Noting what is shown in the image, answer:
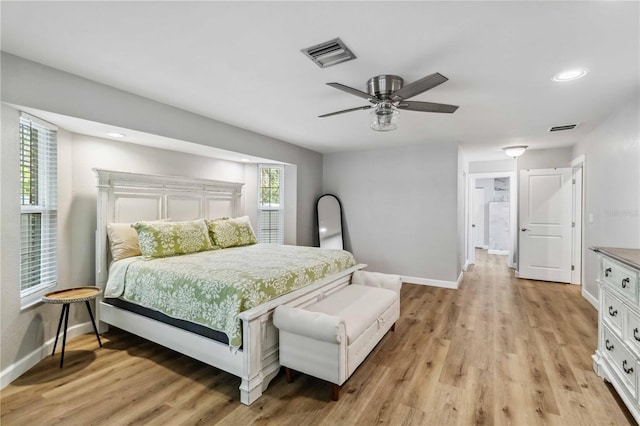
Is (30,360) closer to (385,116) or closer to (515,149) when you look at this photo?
(385,116)

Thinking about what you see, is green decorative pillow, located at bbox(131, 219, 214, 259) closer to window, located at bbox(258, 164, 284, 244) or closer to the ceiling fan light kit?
window, located at bbox(258, 164, 284, 244)

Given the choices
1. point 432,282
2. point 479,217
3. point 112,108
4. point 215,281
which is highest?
point 112,108

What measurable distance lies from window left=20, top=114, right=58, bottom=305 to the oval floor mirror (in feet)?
12.8

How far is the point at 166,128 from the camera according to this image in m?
3.11

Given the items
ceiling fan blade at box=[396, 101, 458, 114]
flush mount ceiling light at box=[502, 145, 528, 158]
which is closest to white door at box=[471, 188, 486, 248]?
flush mount ceiling light at box=[502, 145, 528, 158]

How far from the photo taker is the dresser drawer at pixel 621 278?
1805 millimetres

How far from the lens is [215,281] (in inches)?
87.6

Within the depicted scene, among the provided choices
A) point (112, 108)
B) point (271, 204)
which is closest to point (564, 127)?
point (271, 204)

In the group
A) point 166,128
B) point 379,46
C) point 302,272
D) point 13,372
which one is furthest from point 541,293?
point 13,372

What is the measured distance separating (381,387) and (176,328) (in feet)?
5.65

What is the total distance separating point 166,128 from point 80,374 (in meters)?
2.36

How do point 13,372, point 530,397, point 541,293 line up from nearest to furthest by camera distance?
point 530,397
point 13,372
point 541,293

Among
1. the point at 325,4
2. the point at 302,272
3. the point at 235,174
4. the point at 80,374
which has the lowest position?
the point at 80,374

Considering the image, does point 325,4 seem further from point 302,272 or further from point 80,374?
point 80,374
